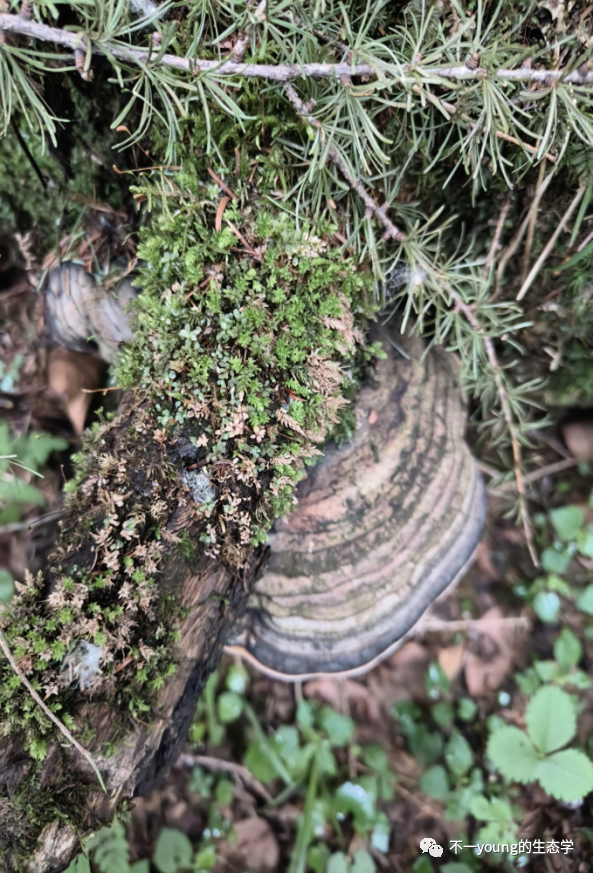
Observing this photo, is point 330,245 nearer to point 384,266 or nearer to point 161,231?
point 384,266

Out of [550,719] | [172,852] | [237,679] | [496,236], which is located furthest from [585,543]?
[172,852]

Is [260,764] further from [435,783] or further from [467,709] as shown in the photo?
[467,709]

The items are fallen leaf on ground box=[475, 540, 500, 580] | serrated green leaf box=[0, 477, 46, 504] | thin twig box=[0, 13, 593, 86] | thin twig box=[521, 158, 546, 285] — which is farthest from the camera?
fallen leaf on ground box=[475, 540, 500, 580]

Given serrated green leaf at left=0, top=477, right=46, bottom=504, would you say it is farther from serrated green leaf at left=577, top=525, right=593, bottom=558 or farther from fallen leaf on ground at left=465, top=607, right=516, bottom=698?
serrated green leaf at left=577, top=525, right=593, bottom=558

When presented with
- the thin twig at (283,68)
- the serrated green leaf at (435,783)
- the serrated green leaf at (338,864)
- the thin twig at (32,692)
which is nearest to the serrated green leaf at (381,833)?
the serrated green leaf at (338,864)

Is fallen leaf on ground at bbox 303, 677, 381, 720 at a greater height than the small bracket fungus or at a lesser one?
lesser

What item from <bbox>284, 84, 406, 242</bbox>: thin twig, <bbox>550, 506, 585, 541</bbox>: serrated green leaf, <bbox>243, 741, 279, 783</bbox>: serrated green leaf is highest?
<bbox>284, 84, 406, 242</bbox>: thin twig

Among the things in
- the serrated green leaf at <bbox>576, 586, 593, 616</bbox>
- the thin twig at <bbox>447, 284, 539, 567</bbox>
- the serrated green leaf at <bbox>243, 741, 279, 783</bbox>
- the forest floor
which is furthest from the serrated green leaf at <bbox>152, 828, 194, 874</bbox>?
the serrated green leaf at <bbox>576, 586, 593, 616</bbox>
